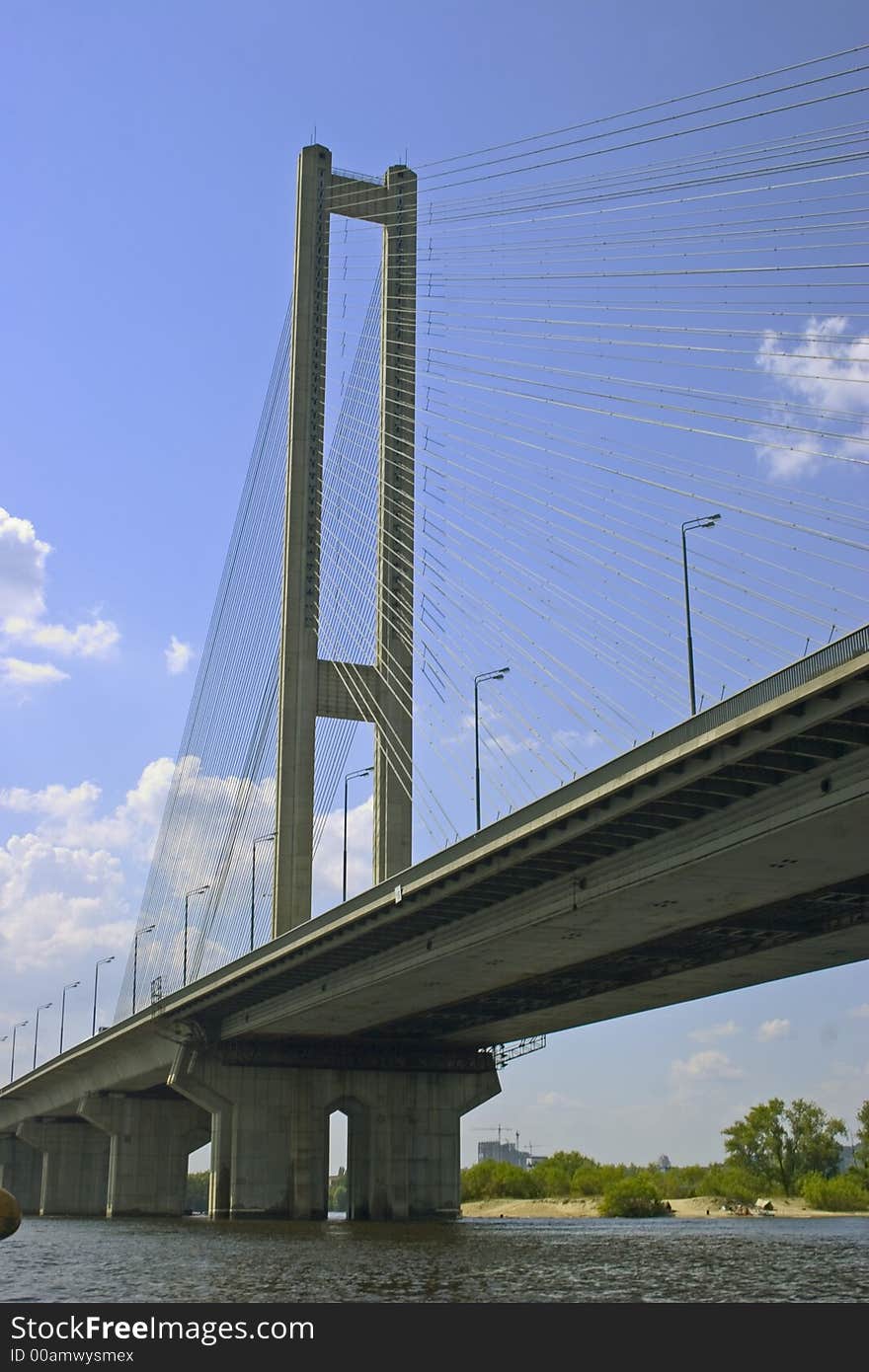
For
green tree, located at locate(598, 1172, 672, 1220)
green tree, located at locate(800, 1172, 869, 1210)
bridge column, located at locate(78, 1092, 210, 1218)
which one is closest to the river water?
bridge column, located at locate(78, 1092, 210, 1218)

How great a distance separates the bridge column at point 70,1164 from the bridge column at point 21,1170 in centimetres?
1152

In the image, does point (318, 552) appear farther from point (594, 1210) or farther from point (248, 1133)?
point (594, 1210)

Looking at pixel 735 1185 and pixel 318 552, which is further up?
pixel 318 552

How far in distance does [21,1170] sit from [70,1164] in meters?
17.3

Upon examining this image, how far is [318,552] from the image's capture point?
183 feet

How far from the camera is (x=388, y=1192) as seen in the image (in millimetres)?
69250

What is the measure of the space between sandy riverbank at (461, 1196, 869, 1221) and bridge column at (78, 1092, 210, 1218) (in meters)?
16.8

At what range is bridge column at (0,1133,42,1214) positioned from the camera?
12081 centimetres

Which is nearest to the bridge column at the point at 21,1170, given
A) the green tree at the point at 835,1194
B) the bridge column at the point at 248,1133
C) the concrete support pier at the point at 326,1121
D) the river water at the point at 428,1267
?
the green tree at the point at 835,1194

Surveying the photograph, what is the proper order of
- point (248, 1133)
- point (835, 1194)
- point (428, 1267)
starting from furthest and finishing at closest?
1. point (835, 1194)
2. point (248, 1133)
3. point (428, 1267)

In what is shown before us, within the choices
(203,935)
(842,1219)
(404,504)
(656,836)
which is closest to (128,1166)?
(203,935)

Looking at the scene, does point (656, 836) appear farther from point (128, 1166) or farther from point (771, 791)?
point (128, 1166)

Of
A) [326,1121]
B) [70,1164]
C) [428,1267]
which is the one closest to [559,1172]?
[70,1164]
